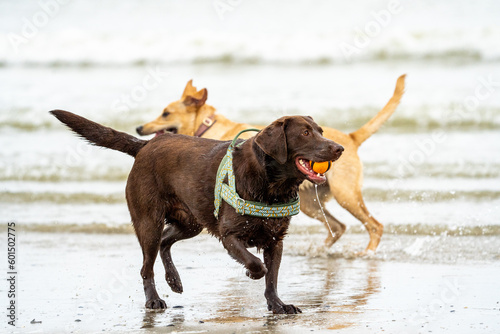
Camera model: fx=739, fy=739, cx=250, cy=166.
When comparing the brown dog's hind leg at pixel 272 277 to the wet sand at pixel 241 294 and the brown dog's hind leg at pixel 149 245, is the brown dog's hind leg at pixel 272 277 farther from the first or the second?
the brown dog's hind leg at pixel 149 245

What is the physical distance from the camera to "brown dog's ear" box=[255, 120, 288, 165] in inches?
165

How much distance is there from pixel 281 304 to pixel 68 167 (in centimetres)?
762

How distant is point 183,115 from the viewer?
877 cm

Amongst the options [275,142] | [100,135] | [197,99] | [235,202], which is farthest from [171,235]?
[197,99]

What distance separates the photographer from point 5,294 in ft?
17.0

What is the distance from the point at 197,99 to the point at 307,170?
4.56 meters

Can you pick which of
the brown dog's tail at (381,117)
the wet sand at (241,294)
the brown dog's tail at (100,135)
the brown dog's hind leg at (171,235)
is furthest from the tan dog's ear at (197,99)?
the brown dog's tail at (100,135)

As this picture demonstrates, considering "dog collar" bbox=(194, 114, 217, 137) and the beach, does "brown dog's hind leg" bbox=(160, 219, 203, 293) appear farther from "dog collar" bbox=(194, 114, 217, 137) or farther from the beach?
"dog collar" bbox=(194, 114, 217, 137)

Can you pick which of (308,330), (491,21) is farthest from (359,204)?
(491,21)

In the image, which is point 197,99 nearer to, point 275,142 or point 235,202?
point 235,202

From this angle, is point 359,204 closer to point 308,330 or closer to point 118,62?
point 308,330

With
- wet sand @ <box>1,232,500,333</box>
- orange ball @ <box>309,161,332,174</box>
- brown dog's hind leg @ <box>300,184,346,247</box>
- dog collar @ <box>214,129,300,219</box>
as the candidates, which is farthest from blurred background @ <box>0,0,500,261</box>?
orange ball @ <box>309,161,332,174</box>

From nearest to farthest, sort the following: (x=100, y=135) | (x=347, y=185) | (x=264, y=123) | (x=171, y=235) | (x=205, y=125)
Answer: (x=100, y=135) → (x=171, y=235) → (x=347, y=185) → (x=205, y=125) → (x=264, y=123)

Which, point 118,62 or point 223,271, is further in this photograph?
point 118,62
